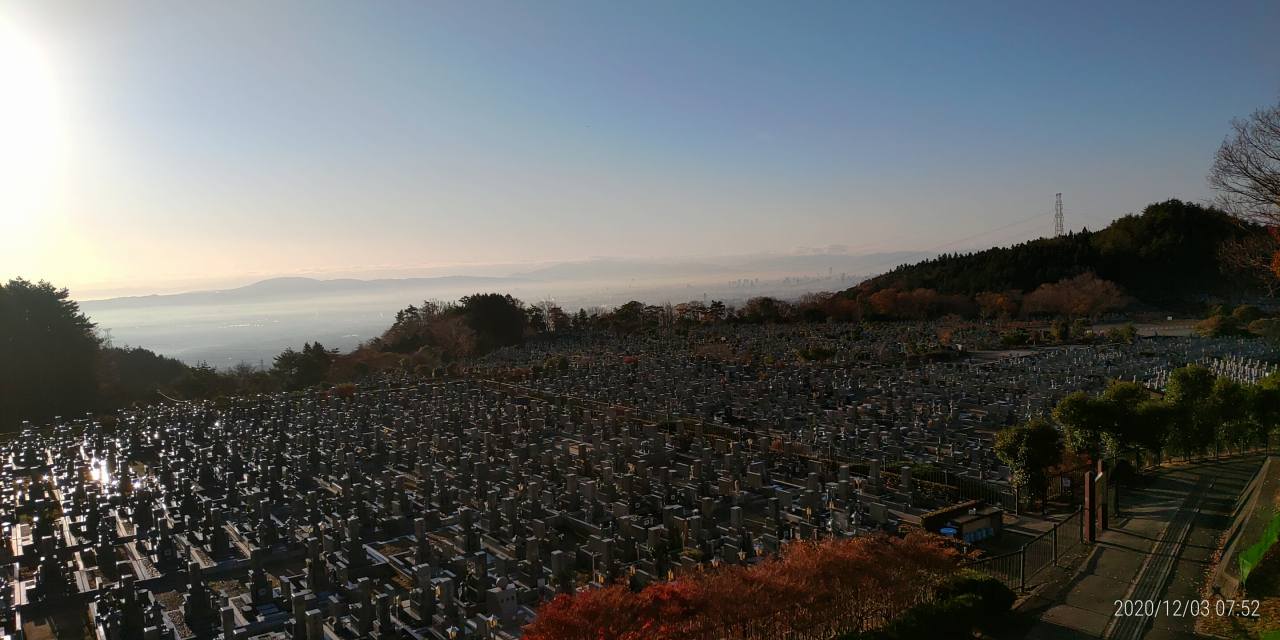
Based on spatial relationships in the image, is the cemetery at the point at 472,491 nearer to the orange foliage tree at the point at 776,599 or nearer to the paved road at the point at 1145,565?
the paved road at the point at 1145,565

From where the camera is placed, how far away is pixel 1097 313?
56625 millimetres

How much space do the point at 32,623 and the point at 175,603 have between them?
76.2 inches

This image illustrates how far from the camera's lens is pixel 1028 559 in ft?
32.3

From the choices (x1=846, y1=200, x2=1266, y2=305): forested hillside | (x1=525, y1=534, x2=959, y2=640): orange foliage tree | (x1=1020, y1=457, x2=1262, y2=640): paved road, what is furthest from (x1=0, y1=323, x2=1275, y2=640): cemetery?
(x1=846, y1=200, x2=1266, y2=305): forested hillside

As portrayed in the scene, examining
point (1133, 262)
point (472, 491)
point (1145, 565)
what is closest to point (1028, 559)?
point (1145, 565)

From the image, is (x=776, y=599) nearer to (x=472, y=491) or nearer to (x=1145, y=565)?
(x=1145, y=565)

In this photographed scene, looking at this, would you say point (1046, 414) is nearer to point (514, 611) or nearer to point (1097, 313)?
point (514, 611)

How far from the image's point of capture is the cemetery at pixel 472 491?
10266 mm

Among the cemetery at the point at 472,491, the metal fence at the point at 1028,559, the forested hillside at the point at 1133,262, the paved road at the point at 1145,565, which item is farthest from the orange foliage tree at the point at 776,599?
the forested hillside at the point at 1133,262

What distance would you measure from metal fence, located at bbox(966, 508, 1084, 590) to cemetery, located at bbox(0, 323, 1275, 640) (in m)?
1.22

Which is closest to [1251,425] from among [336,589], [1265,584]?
[1265,584]

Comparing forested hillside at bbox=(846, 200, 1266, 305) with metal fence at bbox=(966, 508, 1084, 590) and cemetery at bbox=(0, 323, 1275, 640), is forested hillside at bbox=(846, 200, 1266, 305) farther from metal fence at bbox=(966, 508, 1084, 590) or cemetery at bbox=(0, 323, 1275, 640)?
metal fence at bbox=(966, 508, 1084, 590)

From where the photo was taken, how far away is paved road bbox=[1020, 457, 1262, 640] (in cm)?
780

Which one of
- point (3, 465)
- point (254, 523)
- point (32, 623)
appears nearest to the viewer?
point (32, 623)
